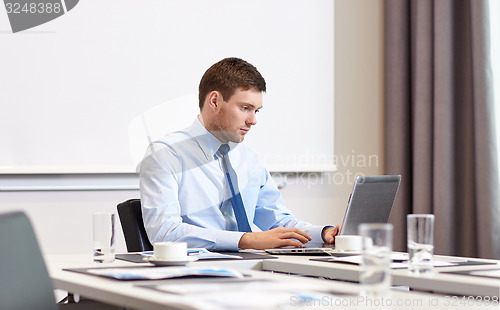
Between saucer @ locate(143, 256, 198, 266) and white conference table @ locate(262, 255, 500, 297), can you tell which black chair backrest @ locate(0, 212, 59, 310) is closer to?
saucer @ locate(143, 256, 198, 266)

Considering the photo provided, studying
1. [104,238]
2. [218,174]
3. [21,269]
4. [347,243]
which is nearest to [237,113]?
[218,174]

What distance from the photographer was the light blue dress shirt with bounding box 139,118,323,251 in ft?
7.79

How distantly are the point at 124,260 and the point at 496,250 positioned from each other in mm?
2500

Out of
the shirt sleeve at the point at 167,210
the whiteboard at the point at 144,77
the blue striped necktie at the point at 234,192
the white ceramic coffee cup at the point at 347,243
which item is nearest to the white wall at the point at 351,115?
the whiteboard at the point at 144,77

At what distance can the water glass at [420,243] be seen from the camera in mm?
1724

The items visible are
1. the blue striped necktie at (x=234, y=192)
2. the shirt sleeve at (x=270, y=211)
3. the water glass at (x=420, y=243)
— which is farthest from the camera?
the shirt sleeve at (x=270, y=211)

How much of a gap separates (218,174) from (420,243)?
114 cm

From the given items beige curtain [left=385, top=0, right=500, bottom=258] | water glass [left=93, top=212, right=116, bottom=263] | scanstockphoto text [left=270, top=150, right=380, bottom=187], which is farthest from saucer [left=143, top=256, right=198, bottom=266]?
beige curtain [left=385, top=0, right=500, bottom=258]

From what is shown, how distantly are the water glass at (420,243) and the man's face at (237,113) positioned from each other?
108 centimetres

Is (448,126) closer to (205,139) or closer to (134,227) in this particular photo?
(205,139)

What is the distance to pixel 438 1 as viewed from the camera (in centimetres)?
407

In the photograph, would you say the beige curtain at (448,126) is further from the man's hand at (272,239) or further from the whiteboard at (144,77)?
the man's hand at (272,239)

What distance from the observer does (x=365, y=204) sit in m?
2.25

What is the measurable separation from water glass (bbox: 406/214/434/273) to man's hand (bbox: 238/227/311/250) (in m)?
0.56
